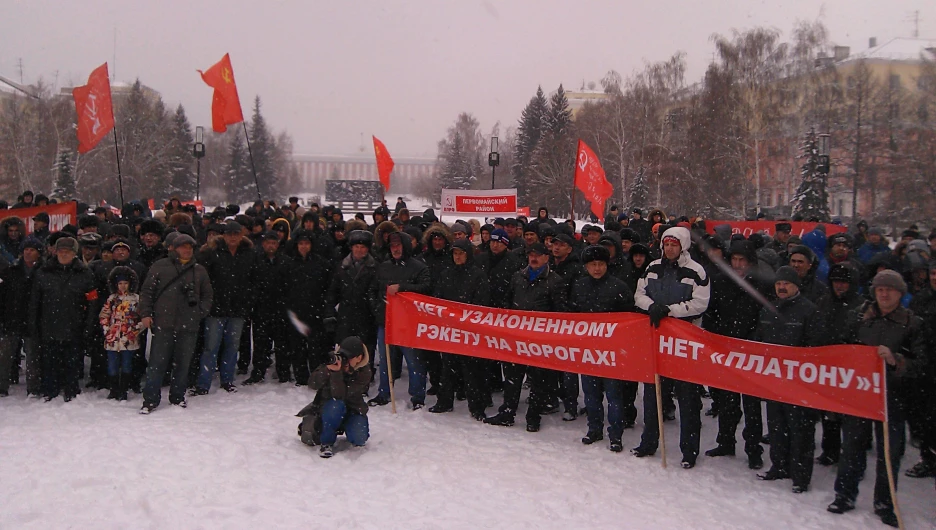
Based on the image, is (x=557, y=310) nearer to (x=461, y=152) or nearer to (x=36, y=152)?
(x=36, y=152)

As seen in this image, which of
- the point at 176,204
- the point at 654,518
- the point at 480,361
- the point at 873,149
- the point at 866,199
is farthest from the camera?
the point at 866,199

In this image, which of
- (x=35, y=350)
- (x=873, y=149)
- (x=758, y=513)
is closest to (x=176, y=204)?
(x=35, y=350)

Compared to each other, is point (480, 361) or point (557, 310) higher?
point (557, 310)

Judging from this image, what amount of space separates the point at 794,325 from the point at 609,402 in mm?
1865

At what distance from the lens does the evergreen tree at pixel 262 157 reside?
76.1m

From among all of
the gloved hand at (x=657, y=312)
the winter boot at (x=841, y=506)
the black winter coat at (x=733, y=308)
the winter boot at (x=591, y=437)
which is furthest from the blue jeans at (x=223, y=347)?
the winter boot at (x=841, y=506)

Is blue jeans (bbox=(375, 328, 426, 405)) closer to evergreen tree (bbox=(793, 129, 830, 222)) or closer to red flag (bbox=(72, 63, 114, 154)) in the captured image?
red flag (bbox=(72, 63, 114, 154))

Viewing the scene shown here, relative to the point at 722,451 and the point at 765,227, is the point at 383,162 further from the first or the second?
the point at 722,451

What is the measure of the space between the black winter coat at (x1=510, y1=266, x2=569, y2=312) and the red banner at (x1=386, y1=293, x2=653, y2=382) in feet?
0.62

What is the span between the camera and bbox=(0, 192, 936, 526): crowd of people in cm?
605

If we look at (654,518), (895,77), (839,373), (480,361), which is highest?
(895,77)

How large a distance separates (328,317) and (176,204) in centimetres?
740

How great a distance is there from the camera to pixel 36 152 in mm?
53875

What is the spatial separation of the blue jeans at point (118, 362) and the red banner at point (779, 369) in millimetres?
5871
